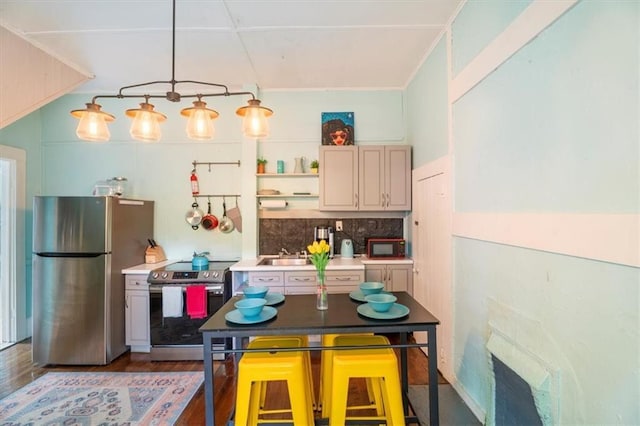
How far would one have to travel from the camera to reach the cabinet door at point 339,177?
3.52 m

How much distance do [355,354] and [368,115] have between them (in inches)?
118

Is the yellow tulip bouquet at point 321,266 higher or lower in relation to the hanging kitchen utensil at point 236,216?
lower

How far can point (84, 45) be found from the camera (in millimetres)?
2762

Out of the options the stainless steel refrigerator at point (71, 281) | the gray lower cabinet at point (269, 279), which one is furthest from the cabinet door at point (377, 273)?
the stainless steel refrigerator at point (71, 281)

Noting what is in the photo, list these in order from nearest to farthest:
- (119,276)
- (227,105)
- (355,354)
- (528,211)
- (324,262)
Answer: (528,211), (355,354), (324,262), (119,276), (227,105)

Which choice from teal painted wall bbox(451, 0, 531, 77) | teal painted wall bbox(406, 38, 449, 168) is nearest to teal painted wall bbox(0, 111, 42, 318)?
teal painted wall bbox(406, 38, 449, 168)

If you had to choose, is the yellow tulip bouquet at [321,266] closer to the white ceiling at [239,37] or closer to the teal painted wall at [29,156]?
the white ceiling at [239,37]

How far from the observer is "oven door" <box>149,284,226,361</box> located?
2.97m

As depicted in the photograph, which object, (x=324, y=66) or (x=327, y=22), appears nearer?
(x=327, y=22)

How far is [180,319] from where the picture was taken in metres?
2.97

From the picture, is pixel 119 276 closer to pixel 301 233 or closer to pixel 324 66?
pixel 301 233

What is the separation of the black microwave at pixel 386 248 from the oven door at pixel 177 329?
5.72 ft

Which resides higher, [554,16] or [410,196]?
[554,16]

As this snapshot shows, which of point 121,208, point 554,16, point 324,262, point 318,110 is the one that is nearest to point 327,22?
point 318,110
